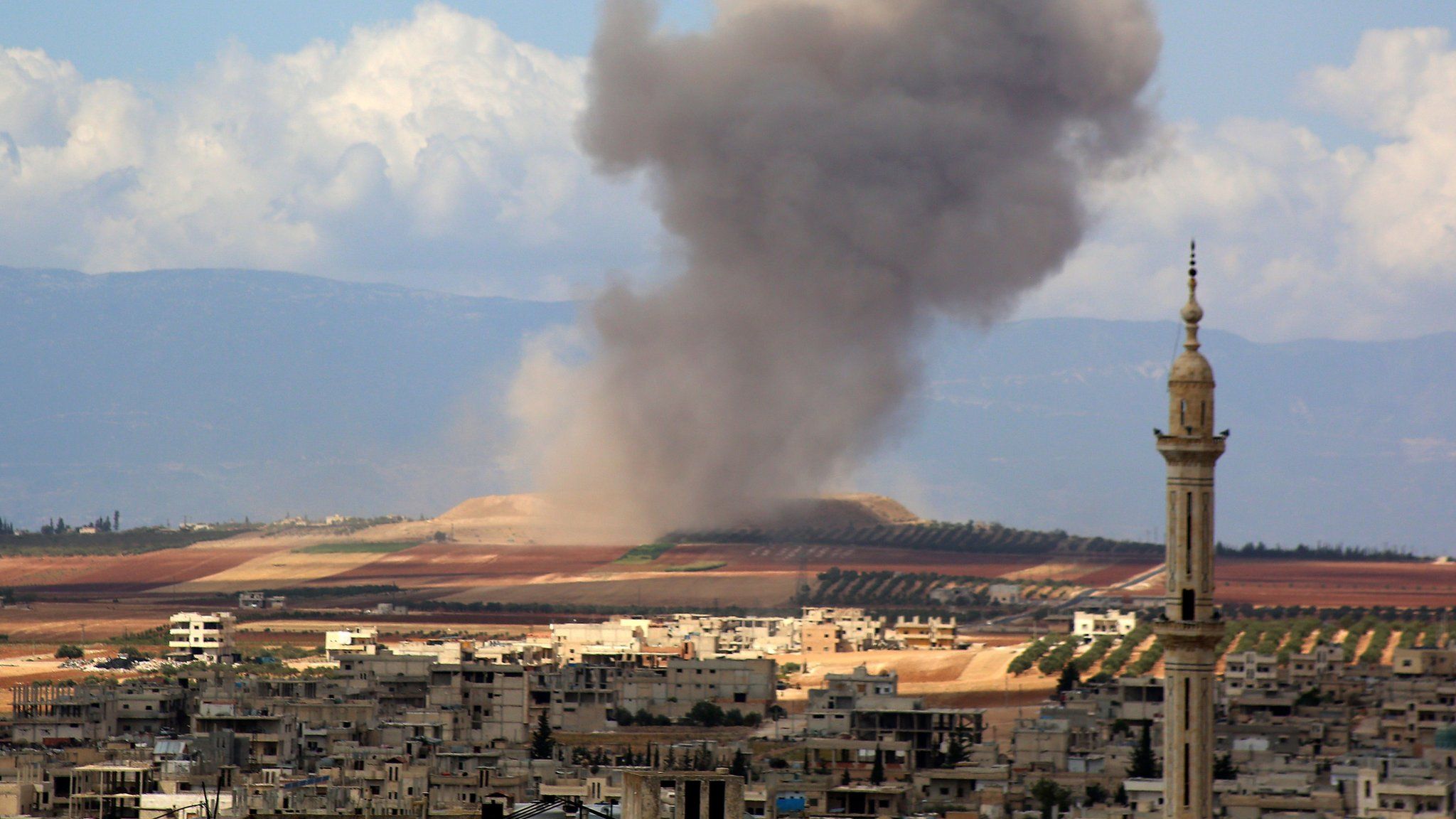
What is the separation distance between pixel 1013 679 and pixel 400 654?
17.3 metres

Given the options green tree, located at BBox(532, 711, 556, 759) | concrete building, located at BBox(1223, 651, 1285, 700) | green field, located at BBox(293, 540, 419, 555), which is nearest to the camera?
green tree, located at BBox(532, 711, 556, 759)

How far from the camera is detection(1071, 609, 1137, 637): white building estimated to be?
9188cm

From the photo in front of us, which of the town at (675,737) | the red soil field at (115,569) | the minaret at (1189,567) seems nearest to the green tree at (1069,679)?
the town at (675,737)

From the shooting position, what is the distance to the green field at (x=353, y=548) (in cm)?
16400

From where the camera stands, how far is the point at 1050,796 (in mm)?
48562

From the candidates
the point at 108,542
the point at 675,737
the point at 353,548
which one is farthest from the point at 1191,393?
the point at 108,542

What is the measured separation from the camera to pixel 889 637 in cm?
9619

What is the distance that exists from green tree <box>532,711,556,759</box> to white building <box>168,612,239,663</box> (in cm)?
2798

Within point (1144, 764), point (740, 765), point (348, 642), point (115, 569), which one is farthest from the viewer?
point (115, 569)

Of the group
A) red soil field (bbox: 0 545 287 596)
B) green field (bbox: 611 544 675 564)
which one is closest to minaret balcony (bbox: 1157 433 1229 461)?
green field (bbox: 611 544 675 564)

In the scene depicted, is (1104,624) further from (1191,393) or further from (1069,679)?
(1191,393)

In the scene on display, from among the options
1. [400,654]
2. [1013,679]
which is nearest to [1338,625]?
[1013,679]

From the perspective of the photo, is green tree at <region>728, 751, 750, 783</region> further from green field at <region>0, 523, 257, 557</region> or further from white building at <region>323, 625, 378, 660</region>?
green field at <region>0, 523, 257, 557</region>

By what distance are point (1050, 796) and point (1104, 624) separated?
4574 centimetres
